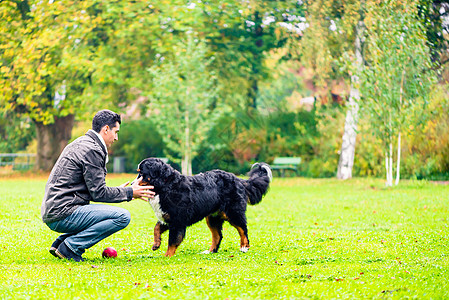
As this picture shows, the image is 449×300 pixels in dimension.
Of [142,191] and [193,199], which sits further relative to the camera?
[193,199]

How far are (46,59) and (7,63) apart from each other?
3.12 metres

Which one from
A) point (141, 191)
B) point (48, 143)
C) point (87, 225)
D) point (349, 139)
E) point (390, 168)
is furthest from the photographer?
point (48, 143)

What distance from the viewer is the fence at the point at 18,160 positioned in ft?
120

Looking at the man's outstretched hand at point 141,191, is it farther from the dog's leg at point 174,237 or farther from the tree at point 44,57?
the tree at point 44,57

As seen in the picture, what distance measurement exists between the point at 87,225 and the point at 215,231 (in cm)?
206

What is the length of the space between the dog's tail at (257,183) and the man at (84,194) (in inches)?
81.3

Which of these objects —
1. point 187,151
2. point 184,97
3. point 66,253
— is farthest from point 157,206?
point 187,151

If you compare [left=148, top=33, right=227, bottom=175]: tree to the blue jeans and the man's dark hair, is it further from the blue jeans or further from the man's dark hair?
the blue jeans

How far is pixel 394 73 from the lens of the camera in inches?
880

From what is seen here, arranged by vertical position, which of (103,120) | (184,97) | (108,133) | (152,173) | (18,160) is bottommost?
(18,160)

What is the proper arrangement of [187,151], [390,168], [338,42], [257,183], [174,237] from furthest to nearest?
[187,151] → [338,42] → [390,168] → [257,183] → [174,237]

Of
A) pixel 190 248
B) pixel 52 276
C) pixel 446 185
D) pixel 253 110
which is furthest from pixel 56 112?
pixel 52 276

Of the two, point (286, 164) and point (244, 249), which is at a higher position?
point (286, 164)

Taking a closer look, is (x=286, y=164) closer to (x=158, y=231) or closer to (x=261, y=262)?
(x=158, y=231)
